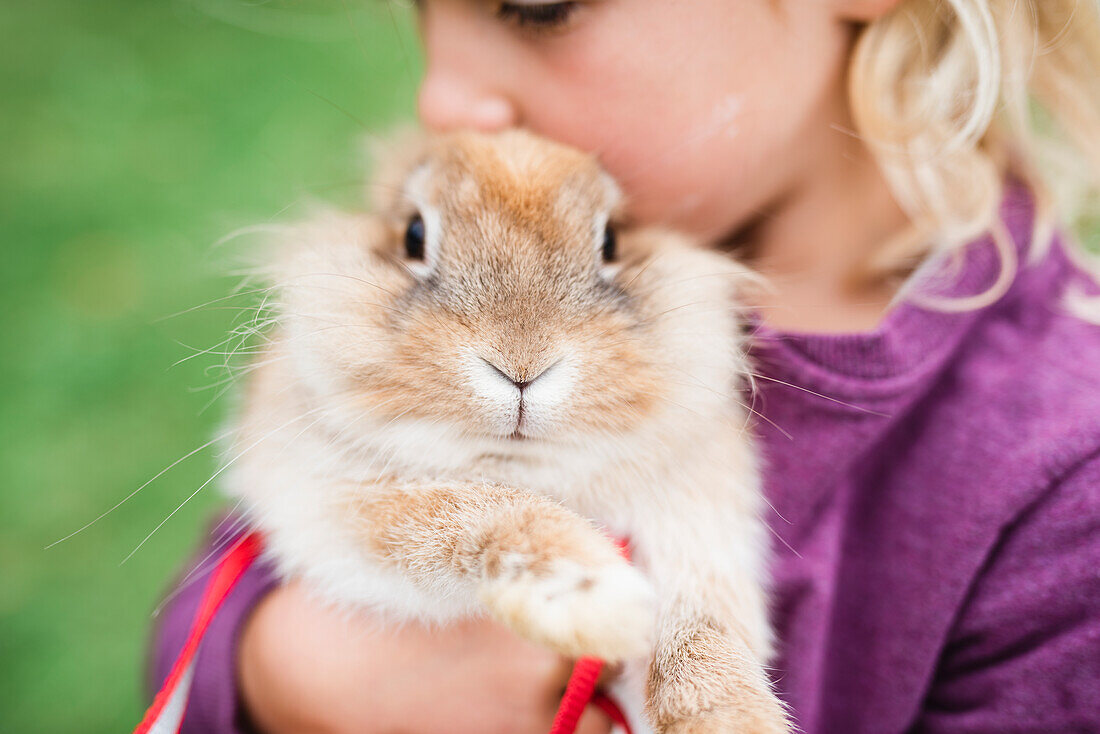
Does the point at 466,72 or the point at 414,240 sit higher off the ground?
the point at 466,72

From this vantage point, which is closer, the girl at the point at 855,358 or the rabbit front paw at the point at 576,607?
the rabbit front paw at the point at 576,607

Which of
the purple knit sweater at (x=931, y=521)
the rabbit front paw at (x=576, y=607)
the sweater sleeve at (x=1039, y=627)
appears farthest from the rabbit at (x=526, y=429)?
the sweater sleeve at (x=1039, y=627)

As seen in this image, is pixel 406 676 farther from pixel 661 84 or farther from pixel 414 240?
pixel 661 84

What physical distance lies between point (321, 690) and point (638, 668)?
43 centimetres

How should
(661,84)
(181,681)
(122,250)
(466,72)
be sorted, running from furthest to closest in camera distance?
1. (122,250)
2. (466,72)
3. (661,84)
4. (181,681)

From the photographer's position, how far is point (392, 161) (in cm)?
114

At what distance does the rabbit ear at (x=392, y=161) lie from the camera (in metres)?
1.08

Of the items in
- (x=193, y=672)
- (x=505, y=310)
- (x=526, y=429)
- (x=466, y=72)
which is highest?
(x=466, y=72)

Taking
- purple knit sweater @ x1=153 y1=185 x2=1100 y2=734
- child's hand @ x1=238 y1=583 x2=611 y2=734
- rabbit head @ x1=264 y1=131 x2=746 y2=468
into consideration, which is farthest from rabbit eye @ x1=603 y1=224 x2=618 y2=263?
child's hand @ x1=238 y1=583 x2=611 y2=734

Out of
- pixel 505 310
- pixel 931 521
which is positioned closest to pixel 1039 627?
pixel 931 521

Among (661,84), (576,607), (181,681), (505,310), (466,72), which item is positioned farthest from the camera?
(466,72)

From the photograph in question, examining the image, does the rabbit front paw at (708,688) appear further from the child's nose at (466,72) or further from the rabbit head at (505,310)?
the child's nose at (466,72)

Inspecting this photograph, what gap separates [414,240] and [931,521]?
30.3 inches

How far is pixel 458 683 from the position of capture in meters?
1.03
